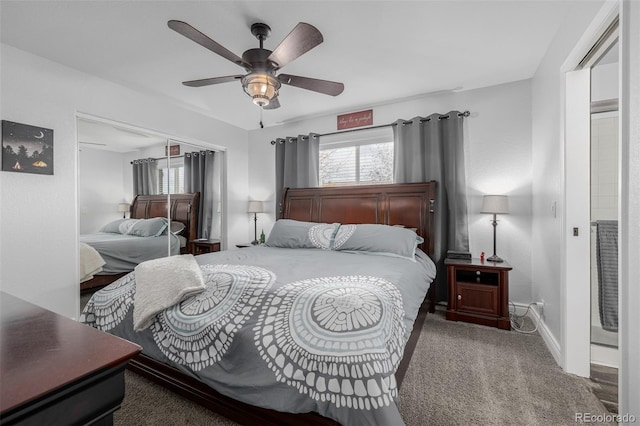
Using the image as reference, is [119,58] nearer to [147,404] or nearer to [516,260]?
[147,404]

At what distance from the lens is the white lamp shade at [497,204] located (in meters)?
2.88

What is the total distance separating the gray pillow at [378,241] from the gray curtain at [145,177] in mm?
2451

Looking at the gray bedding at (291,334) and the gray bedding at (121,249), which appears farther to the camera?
the gray bedding at (121,249)

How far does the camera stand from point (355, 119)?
3922 millimetres

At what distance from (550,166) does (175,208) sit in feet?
13.6

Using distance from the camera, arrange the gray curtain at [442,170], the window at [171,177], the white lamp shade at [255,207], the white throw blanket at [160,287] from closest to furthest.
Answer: the white throw blanket at [160,287], the gray curtain at [442,170], the window at [171,177], the white lamp shade at [255,207]

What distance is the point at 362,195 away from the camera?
369 cm

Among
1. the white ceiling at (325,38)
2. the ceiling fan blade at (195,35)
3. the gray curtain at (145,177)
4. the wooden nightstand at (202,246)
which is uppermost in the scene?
the white ceiling at (325,38)

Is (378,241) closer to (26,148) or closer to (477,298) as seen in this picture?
(477,298)

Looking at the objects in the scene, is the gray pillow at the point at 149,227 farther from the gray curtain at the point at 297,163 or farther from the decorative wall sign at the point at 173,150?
the gray curtain at the point at 297,163

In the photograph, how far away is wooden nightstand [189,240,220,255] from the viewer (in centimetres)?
399

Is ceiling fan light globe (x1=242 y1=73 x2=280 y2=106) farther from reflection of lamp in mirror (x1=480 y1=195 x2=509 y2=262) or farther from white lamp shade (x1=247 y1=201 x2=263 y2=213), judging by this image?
white lamp shade (x1=247 y1=201 x2=263 y2=213)

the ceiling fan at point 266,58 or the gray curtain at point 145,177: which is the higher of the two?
the ceiling fan at point 266,58

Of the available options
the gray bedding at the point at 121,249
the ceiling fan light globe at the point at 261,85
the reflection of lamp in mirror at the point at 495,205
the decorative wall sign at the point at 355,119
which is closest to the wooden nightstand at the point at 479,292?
the reflection of lamp in mirror at the point at 495,205
